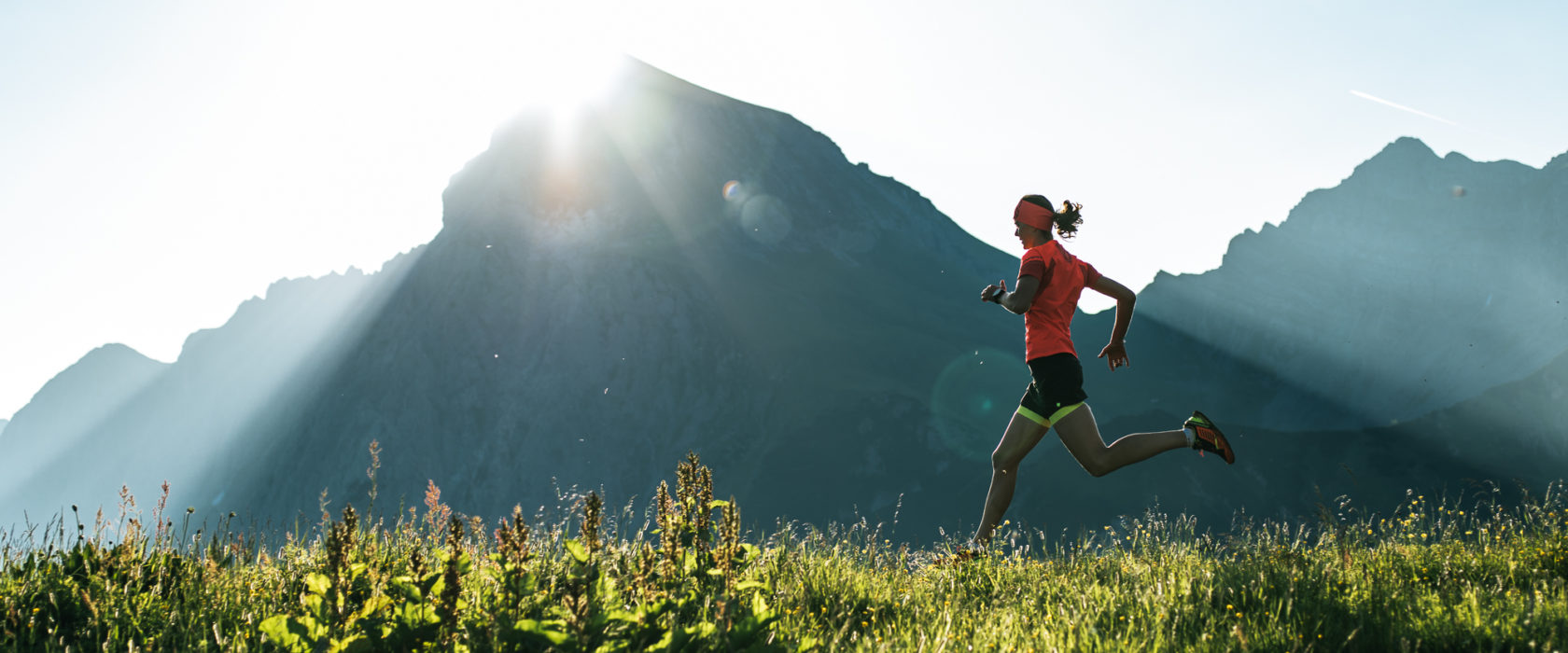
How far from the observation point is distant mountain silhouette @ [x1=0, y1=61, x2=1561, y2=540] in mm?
91250

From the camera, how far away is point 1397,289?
151750 millimetres

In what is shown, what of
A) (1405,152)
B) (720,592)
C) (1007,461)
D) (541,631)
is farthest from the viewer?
(1405,152)

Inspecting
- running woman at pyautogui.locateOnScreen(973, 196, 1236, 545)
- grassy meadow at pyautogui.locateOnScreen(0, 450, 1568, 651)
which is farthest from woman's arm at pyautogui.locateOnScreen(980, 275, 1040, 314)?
grassy meadow at pyautogui.locateOnScreen(0, 450, 1568, 651)

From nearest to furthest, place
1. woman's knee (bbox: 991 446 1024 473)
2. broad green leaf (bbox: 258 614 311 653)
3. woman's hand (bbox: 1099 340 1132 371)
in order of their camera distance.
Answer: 1. broad green leaf (bbox: 258 614 311 653)
2. woman's knee (bbox: 991 446 1024 473)
3. woman's hand (bbox: 1099 340 1132 371)

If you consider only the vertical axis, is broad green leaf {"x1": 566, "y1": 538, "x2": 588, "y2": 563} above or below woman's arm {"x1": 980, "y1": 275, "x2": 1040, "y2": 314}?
below

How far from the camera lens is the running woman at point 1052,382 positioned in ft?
16.2

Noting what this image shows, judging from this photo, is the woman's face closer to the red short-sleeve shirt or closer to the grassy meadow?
the red short-sleeve shirt

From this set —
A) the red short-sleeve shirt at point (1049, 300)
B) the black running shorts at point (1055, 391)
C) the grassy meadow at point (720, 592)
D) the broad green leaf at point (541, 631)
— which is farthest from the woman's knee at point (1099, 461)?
the broad green leaf at point (541, 631)

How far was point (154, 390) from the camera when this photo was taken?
152 meters

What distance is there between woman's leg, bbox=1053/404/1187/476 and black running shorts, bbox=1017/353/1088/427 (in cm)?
6

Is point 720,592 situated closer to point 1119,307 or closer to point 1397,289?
point 1119,307

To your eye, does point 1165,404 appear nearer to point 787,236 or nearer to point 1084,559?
point 787,236

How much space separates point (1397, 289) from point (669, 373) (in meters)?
145

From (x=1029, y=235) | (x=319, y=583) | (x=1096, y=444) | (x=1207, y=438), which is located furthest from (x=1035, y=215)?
(x=319, y=583)
